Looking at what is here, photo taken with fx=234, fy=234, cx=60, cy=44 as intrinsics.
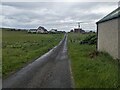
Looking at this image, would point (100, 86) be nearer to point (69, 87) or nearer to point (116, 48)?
point (69, 87)

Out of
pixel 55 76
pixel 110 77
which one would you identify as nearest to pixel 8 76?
pixel 55 76

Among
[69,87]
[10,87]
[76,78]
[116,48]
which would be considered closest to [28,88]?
[10,87]

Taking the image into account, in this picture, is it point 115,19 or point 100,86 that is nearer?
point 100,86

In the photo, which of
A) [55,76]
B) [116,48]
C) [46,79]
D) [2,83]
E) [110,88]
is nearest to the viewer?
[110,88]

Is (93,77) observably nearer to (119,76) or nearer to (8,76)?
(119,76)

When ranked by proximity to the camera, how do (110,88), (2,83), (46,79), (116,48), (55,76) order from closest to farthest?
(110,88)
(2,83)
(46,79)
(55,76)
(116,48)

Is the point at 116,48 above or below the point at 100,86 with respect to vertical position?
above

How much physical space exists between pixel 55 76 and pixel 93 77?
2.19 metres

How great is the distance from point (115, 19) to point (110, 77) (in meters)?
8.22

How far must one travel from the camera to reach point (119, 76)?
40.3 ft

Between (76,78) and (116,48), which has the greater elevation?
(116,48)

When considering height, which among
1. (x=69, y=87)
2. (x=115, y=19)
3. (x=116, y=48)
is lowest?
(x=69, y=87)

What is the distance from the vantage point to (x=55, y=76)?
13000 mm

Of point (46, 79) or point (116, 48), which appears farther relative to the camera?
point (116, 48)
